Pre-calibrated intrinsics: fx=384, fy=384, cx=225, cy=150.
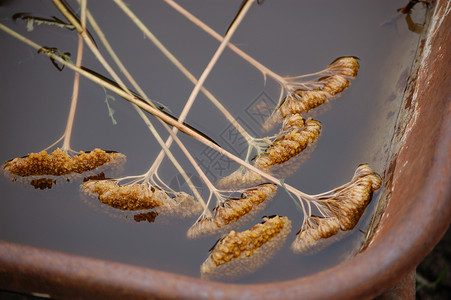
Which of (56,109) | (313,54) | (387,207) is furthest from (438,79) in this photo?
(56,109)

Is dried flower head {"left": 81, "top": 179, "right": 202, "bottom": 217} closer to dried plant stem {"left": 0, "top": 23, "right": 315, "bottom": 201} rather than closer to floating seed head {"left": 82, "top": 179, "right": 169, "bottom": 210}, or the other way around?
floating seed head {"left": 82, "top": 179, "right": 169, "bottom": 210}

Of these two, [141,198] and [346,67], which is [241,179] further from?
[346,67]

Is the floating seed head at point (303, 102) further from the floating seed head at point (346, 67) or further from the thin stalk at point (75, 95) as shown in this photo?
the thin stalk at point (75, 95)

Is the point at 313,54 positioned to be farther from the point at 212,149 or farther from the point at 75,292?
the point at 75,292

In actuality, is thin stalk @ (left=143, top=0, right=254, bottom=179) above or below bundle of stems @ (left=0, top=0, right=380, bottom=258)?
above

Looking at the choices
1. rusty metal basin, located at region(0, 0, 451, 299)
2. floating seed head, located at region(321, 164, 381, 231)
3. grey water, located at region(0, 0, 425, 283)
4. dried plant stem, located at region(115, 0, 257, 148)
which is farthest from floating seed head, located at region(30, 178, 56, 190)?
floating seed head, located at region(321, 164, 381, 231)

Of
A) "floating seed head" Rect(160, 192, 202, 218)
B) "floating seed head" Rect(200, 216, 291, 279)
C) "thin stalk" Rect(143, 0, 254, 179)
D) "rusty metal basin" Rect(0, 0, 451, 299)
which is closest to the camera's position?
"rusty metal basin" Rect(0, 0, 451, 299)

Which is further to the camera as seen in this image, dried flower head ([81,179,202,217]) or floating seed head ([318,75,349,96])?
floating seed head ([318,75,349,96])
